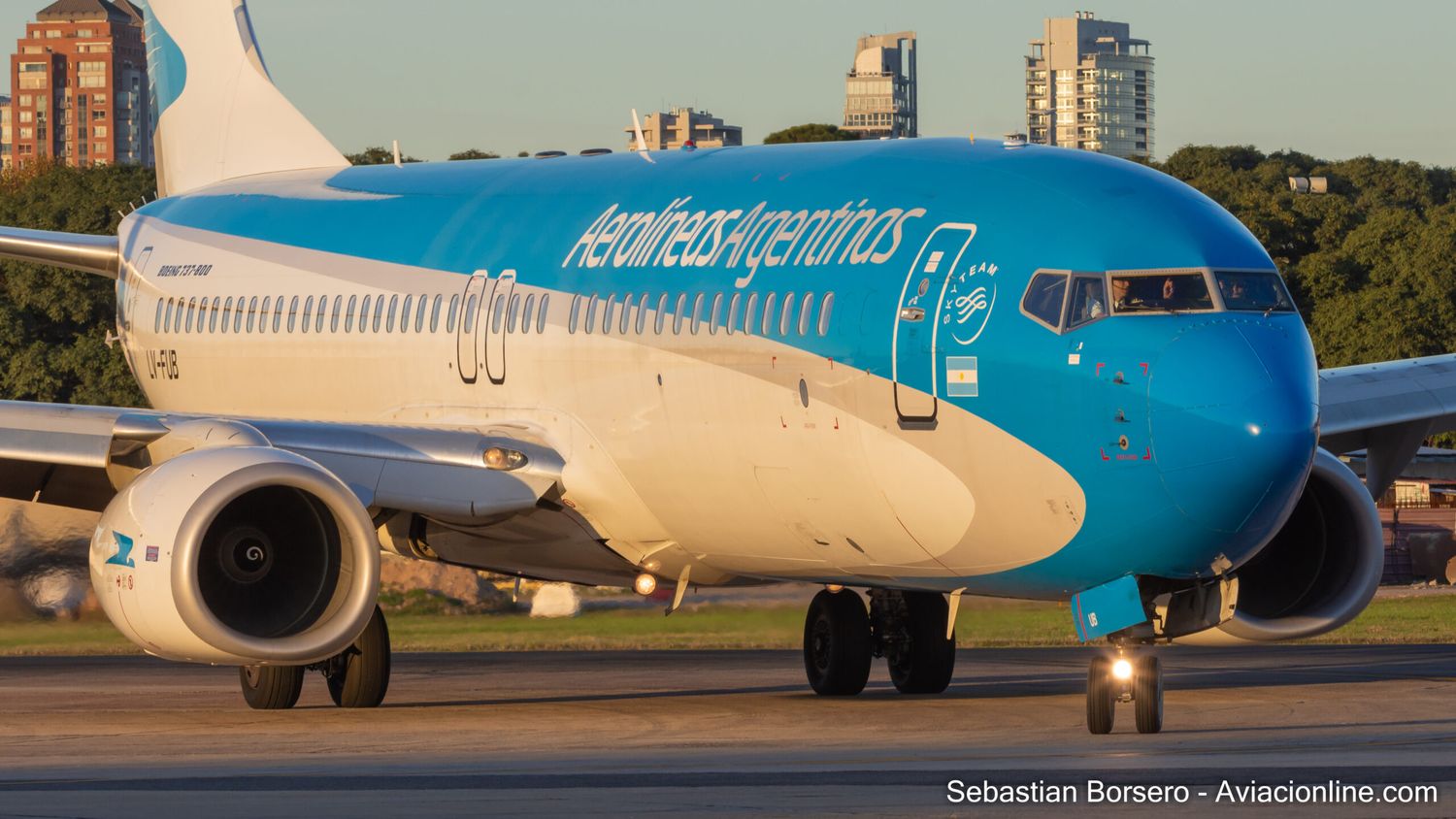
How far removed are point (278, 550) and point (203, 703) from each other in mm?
3811

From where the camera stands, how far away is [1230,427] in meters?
15.4

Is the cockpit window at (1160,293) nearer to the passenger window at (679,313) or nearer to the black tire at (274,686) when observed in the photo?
the passenger window at (679,313)

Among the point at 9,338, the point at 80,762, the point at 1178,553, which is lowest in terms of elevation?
the point at 9,338

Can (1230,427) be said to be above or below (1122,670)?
above

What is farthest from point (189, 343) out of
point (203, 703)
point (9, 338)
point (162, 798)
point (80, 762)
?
point (9, 338)

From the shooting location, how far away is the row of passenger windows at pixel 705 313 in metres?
18.5

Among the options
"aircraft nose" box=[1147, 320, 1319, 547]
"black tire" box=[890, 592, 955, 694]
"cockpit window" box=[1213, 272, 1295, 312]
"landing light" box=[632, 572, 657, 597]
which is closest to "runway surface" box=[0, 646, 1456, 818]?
"black tire" box=[890, 592, 955, 694]

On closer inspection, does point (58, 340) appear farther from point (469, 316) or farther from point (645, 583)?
point (645, 583)

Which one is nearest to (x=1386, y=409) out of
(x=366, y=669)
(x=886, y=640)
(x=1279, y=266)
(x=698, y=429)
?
(x=886, y=640)

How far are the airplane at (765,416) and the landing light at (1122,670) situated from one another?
4 cm

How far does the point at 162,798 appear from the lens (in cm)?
1367

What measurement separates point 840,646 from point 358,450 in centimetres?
526

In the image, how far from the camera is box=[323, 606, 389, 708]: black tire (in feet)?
72.6

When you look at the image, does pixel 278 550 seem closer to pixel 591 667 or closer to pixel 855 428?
pixel 855 428
